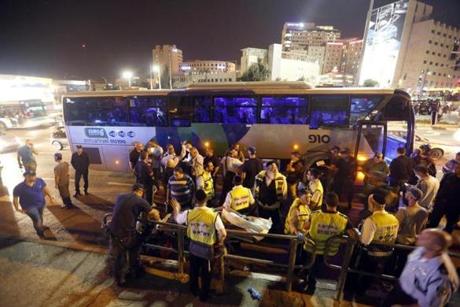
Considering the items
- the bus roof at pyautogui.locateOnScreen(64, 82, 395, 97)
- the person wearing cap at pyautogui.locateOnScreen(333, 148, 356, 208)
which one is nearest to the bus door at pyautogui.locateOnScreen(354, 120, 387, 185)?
the bus roof at pyautogui.locateOnScreen(64, 82, 395, 97)

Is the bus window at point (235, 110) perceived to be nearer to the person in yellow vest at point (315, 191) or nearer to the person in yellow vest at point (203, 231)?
the person in yellow vest at point (315, 191)

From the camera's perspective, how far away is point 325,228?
156 inches

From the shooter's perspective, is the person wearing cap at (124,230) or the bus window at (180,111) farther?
the bus window at (180,111)

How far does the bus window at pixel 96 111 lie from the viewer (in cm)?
1021

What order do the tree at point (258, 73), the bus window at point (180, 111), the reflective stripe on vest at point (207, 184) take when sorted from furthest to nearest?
the tree at point (258, 73) → the bus window at point (180, 111) → the reflective stripe on vest at point (207, 184)

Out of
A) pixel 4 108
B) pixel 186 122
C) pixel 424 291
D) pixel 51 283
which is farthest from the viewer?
pixel 4 108

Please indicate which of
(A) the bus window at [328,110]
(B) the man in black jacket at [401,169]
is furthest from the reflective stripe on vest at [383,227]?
(A) the bus window at [328,110]

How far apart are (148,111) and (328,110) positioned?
656 centimetres

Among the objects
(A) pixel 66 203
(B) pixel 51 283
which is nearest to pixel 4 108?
(A) pixel 66 203

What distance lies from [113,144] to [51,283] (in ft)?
21.7

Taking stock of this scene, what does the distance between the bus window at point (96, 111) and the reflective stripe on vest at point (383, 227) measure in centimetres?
919

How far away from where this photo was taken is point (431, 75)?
84125 millimetres

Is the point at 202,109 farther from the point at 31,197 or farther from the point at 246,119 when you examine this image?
the point at 31,197

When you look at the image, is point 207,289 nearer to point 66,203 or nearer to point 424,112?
point 66,203
